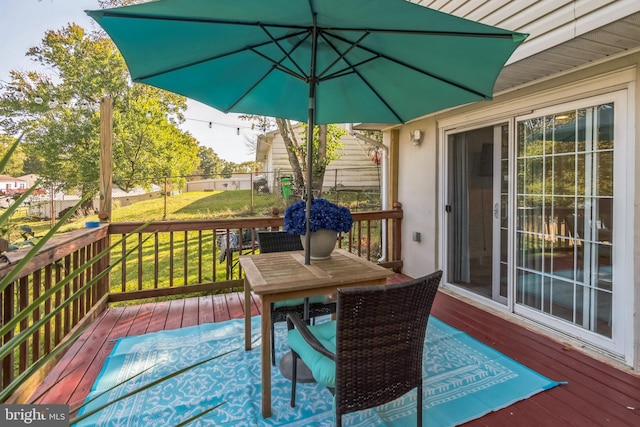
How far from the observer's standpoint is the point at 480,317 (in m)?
3.32

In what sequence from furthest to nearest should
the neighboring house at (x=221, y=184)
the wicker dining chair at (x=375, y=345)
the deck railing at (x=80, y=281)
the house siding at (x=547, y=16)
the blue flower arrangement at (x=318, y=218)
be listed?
the neighboring house at (x=221, y=184), the blue flower arrangement at (x=318, y=218), the house siding at (x=547, y=16), the wicker dining chair at (x=375, y=345), the deck railing at (x=80, y=281)

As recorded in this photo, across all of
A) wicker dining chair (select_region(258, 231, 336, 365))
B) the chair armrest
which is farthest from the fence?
the chair armrest

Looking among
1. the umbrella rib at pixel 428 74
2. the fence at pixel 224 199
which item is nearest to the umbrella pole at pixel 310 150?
the umbrella rib at pixel 428 74

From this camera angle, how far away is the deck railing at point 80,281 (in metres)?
0.72

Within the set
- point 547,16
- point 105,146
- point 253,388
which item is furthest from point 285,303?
point 547,16

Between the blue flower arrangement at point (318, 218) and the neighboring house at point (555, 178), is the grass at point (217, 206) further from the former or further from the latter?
the blue flower arrangement at point (318, 218)

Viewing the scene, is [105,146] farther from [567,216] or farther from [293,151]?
[567,216]

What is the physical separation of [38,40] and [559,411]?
1293cm

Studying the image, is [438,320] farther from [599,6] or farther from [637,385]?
[599,6]

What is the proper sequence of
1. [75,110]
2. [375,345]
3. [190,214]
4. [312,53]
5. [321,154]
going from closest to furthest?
[375,345]
[312,53]
[321,154]
[75,110]
[190,214]

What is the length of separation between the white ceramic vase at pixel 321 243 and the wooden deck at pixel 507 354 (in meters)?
1.32

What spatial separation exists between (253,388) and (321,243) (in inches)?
41.5

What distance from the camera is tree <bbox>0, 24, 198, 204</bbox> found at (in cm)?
924

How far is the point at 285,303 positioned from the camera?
2504 millimetres
